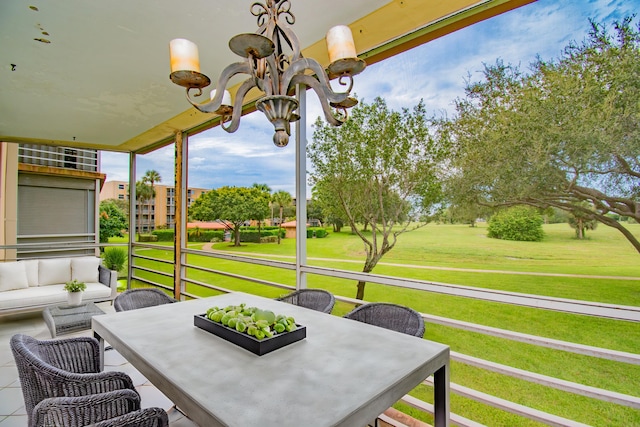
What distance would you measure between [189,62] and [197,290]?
4.66 meters

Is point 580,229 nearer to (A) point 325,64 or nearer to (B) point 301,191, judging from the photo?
(B) point 301,191

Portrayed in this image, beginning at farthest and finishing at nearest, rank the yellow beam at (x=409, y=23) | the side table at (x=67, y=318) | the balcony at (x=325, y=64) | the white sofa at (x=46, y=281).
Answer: the white sofa at (x=46, y=281)
the side table at (x=67, y=318)
the yellow beam at (x=409, y=23)
the balcony at (x=325, y=64)

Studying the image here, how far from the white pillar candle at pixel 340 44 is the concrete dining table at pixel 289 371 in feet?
4.20

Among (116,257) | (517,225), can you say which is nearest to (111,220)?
(116,257)

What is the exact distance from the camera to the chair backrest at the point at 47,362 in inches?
48.9

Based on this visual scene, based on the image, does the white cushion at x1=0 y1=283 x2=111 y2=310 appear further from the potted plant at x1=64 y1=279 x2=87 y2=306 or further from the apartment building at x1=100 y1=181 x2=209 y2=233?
the apartment building at x1=100 y1=181 x2=209 y2=233

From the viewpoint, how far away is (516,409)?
174cm

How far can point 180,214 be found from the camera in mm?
4949

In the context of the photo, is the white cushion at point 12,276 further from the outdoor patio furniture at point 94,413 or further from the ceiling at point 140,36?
the outdoor patio furniture at point 94,413

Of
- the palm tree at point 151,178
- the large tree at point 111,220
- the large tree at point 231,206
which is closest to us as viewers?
the large tree at point 231,206

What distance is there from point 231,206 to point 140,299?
2.78 meters

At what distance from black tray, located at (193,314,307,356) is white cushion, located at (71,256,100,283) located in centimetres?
415

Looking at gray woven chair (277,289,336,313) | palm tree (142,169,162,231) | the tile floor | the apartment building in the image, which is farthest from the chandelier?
palm tree (142,169,162,231)

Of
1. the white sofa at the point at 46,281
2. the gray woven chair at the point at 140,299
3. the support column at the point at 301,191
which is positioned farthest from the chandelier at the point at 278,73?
the white sofa at the point at 46,281
